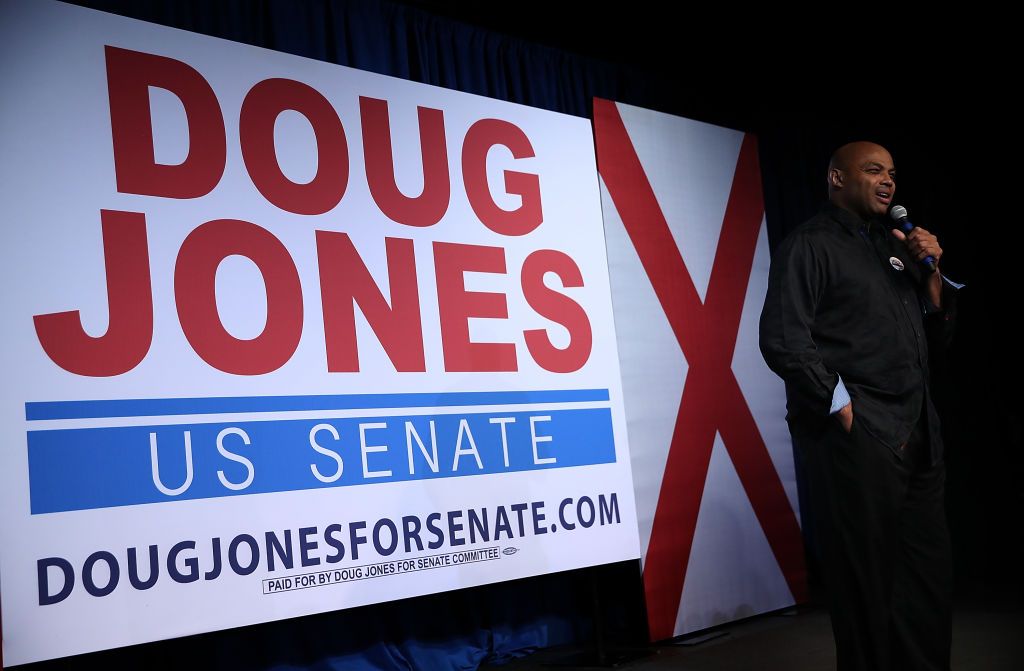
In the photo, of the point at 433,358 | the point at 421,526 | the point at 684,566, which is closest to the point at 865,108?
the point at 684,566

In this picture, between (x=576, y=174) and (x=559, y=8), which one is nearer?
(x=576, y=174)

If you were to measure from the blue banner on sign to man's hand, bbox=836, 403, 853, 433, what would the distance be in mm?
1208

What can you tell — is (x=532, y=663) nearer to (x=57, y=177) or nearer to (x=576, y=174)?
(x=576, y=174)

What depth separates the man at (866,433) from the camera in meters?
2.10

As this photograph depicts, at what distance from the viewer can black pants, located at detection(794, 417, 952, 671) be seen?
6.85ft

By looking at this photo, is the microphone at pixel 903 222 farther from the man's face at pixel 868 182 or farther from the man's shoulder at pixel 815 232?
the man's shoulder at pixel 815 232

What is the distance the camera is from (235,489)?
8.12 feet

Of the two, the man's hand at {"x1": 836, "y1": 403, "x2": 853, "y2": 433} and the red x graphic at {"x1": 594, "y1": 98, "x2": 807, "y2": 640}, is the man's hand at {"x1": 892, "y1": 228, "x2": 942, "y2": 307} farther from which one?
the red x graphic at {"x1": 594, "y1": 98, "x2": 807, "y2": 640}

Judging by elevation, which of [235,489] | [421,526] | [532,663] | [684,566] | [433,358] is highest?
[433,358]

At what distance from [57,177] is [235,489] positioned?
88cm

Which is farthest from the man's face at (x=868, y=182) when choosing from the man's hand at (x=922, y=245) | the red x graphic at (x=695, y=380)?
the red x graphic at (x=695, y=380)

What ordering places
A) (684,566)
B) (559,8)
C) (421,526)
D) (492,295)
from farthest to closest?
(559,8), (684,566), (492,295), (421,526)

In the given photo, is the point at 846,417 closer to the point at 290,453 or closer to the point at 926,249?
the point at 926,249

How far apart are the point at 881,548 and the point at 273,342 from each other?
1.61 metres
